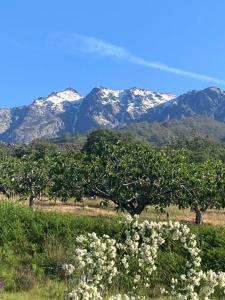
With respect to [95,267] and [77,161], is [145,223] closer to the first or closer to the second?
[95,267]

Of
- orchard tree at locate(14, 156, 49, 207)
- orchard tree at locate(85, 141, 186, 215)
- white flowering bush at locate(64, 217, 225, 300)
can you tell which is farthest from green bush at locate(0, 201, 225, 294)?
orchard tree at locate(14, 156, 49, 207)

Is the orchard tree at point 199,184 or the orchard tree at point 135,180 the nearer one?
the orchard tree at point 135,180

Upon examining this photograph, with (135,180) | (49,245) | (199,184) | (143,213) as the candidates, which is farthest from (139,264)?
(143,213)

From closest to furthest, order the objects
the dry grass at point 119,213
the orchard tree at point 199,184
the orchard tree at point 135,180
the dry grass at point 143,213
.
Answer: the orchard tree at point 135,180, the orchard tree at point 199,184, the dry grass at point 119,213, the dry grass at point 143,213

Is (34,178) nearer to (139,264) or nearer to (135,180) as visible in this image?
(135,180)

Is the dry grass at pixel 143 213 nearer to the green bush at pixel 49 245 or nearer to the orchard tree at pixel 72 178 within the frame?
the orchard tree at pixel 72 178

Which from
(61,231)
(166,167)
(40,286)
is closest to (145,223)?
(40,286)

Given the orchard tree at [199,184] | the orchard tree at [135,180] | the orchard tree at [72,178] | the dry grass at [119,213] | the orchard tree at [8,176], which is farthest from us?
the orchard tree at [8,176]

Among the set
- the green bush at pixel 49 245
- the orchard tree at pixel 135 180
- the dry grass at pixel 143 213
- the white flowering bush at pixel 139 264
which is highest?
the orchard tree at pixel 135 180

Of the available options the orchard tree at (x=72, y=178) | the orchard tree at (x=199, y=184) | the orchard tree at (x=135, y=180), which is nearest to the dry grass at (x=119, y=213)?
the orchard tree at (x=72, y=178)

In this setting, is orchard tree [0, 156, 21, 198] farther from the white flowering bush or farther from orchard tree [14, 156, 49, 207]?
the white flowering bush

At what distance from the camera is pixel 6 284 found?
1558 cm

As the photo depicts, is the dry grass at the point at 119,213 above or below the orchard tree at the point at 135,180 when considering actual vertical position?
below

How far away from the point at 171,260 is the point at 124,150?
2400 cm
